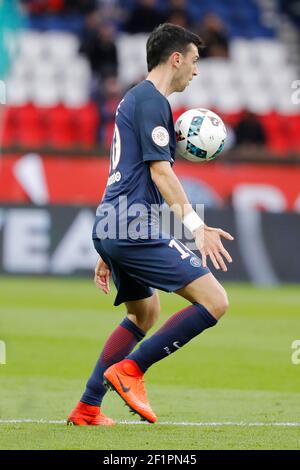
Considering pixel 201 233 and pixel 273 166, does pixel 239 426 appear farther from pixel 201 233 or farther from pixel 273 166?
pixel 273 166

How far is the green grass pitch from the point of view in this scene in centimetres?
618

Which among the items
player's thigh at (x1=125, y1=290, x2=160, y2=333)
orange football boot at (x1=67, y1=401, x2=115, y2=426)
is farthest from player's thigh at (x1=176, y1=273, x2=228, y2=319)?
orange football boot at (x1=67, y1=401, x2=115, y2=426)

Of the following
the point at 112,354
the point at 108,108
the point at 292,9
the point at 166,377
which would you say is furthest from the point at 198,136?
the point at 292,9

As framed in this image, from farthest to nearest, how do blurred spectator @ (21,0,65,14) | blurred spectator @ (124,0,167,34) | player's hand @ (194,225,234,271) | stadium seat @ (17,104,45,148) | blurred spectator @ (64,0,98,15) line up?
blurred spectator @ (21,0,65,14)
blurred spectator @ (64,0,98,15)
blurred spectator @ (124,0,167,34)
stadium seat @ (17,104,45,148)
player's hand @ (194,225,234,271)

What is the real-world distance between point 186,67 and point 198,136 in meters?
0.43

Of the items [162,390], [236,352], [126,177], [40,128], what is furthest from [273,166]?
[126,177]

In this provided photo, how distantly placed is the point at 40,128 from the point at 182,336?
43.8 feet

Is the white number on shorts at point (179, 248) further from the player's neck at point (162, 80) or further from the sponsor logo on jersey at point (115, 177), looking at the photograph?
the player's neck at point (162, 80)

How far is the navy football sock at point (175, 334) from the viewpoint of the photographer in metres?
6.34

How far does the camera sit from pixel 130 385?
638 centimetres

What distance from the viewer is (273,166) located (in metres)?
18.0

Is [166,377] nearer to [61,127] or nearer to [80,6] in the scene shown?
[61,127]

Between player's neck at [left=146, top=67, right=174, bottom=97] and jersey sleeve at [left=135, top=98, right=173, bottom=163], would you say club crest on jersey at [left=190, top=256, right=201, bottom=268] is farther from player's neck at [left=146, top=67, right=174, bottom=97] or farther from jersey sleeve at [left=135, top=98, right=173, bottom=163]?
player's neck at [left=146, top=67, right=174, bottom=97]

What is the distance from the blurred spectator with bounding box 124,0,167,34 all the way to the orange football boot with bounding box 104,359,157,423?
1571cm
